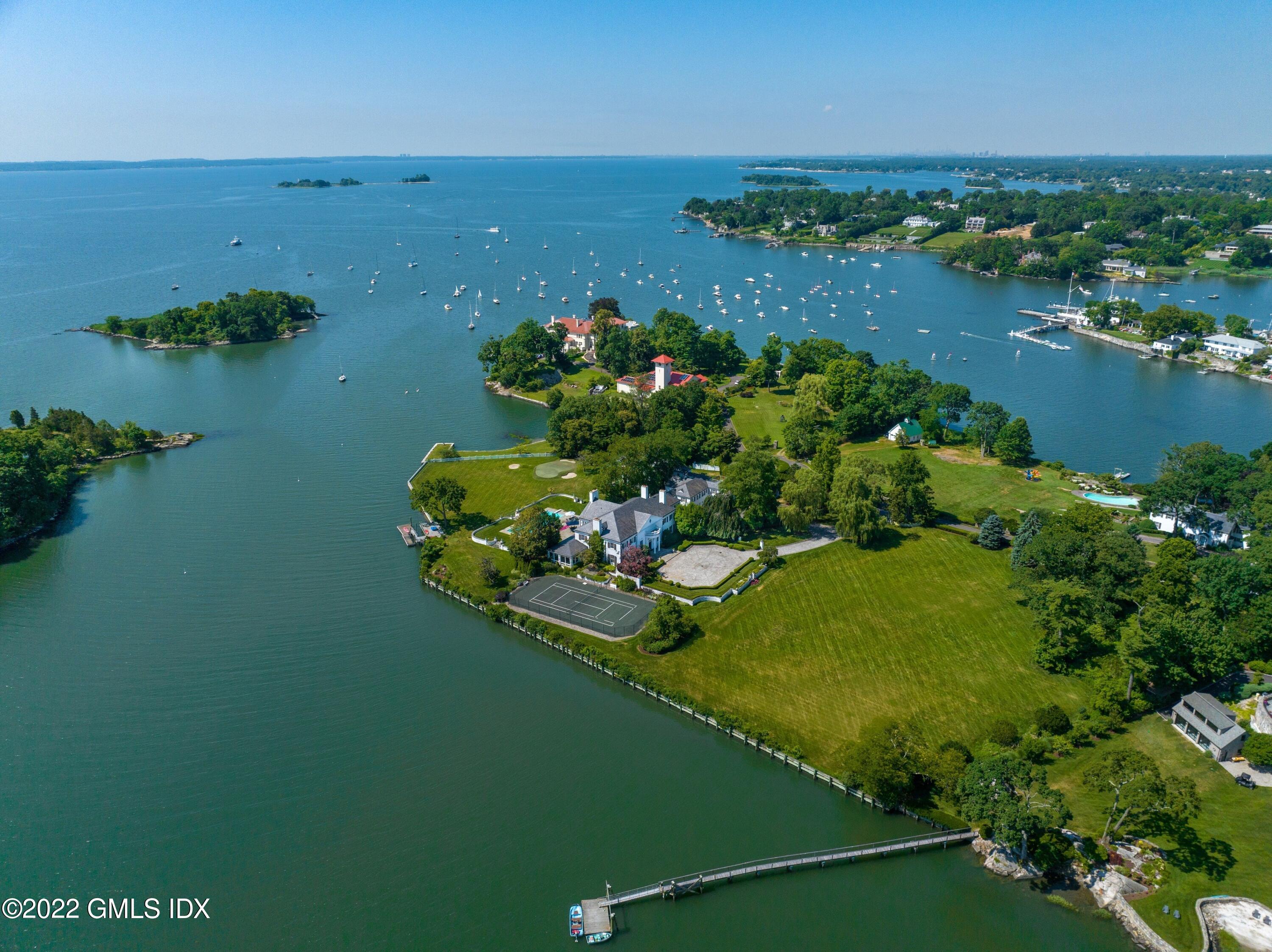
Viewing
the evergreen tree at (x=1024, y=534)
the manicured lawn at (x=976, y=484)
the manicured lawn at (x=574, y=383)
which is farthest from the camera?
the manicured lawn at (x=574, y=383)

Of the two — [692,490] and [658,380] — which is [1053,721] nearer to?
[692,490]

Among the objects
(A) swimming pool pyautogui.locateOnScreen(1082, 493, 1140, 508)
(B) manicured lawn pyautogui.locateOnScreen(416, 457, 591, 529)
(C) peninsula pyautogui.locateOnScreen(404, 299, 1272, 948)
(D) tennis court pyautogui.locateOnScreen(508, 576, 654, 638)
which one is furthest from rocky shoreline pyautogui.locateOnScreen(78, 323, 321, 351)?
(A) swimming pool pyautogui.locateOnScreen(1082, 493, 1140, 508)

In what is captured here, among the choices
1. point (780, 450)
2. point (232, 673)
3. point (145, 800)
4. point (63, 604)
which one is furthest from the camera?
point (780, 450)

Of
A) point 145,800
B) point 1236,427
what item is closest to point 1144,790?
point 145,800

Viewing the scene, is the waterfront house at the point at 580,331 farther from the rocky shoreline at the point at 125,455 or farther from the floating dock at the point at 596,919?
the floating dock at the point at 596,919

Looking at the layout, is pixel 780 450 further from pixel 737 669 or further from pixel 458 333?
pixel 458 333

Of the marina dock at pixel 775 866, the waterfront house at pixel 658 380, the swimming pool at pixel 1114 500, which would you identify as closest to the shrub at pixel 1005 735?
the marina dock at pixel 775 866
